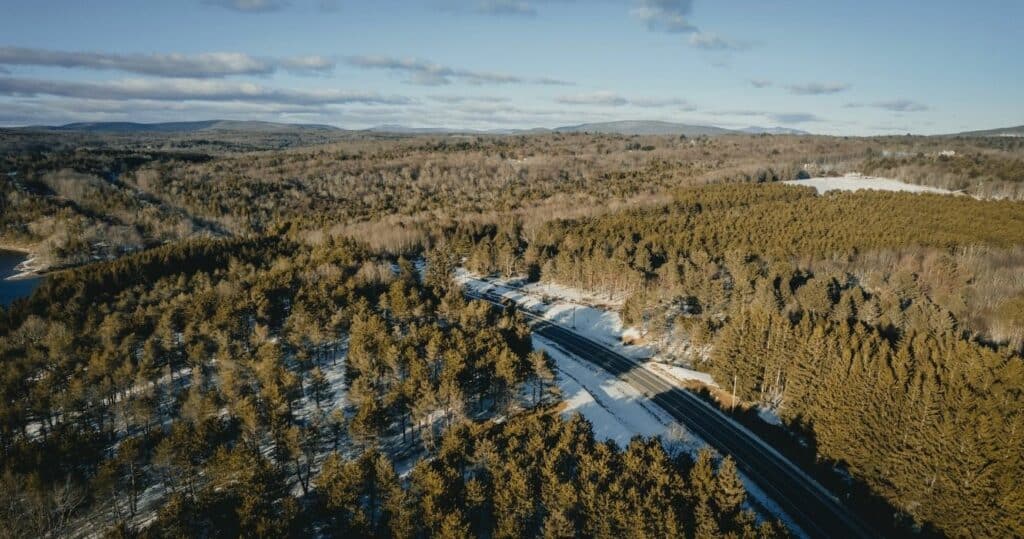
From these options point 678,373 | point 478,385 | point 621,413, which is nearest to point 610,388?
point 621,413

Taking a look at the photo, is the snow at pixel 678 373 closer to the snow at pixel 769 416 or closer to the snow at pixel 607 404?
the snow at pixel 607 404

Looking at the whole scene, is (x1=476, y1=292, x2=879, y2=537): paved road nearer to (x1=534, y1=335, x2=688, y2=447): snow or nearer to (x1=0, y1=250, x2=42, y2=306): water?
(x1=534, y1=335, x2=688, y2=447): snow

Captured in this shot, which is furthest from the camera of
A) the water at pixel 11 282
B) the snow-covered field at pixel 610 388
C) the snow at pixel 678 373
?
the water at pixel 11 282

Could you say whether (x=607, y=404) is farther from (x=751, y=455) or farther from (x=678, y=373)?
(x=751, y=455)

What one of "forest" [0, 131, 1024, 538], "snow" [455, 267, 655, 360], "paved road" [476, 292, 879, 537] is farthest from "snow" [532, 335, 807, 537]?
"snow" [455, 267, 655, 360]

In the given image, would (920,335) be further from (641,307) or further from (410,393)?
(410,393)

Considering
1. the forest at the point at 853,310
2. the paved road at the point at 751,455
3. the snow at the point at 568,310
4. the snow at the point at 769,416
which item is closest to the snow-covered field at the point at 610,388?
the snow at the point at 568,310
